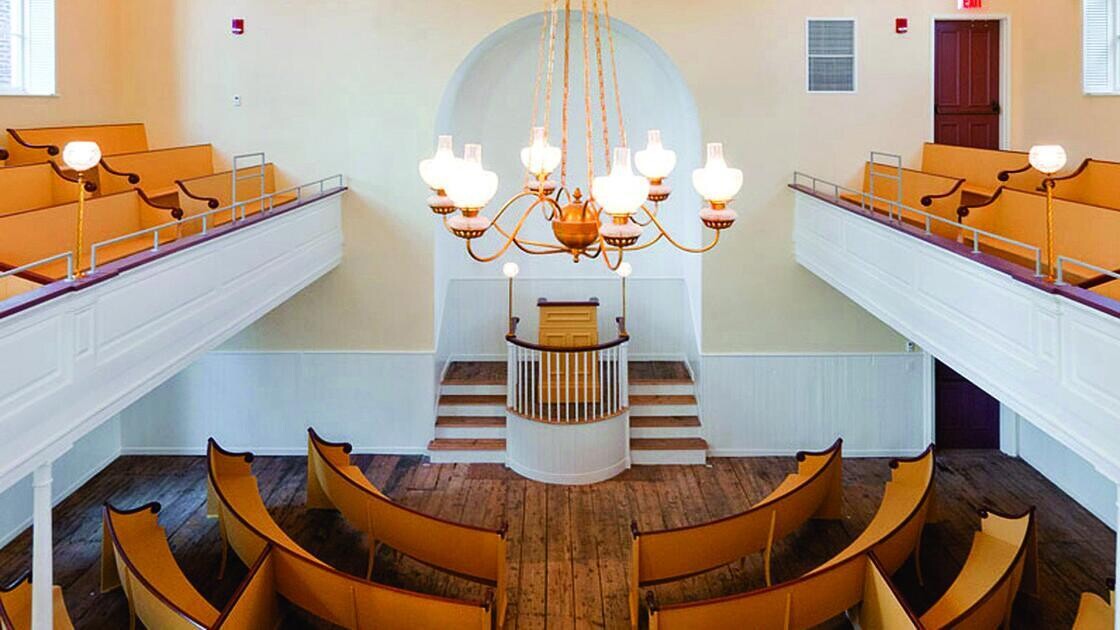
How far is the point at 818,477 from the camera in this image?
8078 mm

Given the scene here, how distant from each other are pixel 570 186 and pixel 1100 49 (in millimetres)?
6590

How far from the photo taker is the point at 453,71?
10.7 metres

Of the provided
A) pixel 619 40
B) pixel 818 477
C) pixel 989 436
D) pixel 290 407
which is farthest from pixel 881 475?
pixel 290 407

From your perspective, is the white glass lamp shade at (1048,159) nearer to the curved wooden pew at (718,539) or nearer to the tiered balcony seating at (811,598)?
the tiered balcony seating at (811,598)

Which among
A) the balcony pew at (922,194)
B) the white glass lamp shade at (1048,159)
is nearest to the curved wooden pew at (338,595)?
the white glass lamp shade at (1048,159)

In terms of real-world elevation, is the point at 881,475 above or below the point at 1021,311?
below

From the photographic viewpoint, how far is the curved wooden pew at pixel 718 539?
6.80 meters

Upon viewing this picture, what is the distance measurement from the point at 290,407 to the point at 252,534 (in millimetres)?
4296

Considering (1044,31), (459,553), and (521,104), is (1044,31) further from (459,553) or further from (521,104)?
(459,553)

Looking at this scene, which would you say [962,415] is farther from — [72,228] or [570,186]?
[72,228]

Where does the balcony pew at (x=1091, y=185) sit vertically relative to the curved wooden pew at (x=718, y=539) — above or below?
above

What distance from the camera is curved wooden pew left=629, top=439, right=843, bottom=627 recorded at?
680cm

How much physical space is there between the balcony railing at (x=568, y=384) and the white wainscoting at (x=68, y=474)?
4389mm

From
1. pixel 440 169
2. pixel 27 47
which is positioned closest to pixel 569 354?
pixel 440 169
